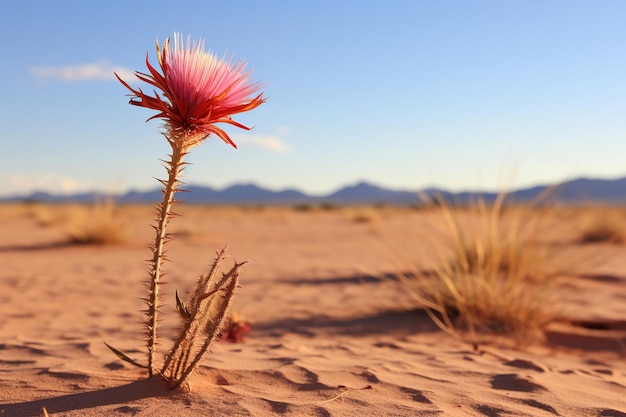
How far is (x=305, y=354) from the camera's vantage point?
3.74 m

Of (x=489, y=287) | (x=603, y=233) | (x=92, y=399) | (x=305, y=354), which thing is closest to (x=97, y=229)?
(x=489, y=287)

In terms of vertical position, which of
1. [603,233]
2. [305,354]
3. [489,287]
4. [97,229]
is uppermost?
[603,233]

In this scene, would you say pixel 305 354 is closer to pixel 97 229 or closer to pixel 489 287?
pixel 489 287

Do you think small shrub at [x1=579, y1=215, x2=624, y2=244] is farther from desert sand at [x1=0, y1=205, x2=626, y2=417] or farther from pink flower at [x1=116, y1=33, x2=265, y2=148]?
pink flower at [x1=116, y1=33, x2=265, y2=148]

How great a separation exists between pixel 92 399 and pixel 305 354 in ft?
4.75

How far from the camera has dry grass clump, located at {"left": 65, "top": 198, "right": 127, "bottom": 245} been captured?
506 inches

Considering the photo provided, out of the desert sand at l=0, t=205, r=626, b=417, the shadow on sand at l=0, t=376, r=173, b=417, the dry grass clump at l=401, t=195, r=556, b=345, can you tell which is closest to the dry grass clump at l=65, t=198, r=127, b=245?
the desert sand at l=0, t=205, r=626, b=417

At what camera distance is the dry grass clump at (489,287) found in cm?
529

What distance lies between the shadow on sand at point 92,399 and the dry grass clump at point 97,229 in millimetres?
10710

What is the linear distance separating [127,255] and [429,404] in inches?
377

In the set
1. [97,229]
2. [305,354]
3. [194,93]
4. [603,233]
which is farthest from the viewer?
[603,233]

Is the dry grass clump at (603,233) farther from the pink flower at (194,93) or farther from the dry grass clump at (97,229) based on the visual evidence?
the pink flower at (194,93)

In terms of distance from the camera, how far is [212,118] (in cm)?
212

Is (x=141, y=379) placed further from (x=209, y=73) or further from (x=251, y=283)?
(x=251, y=283)
